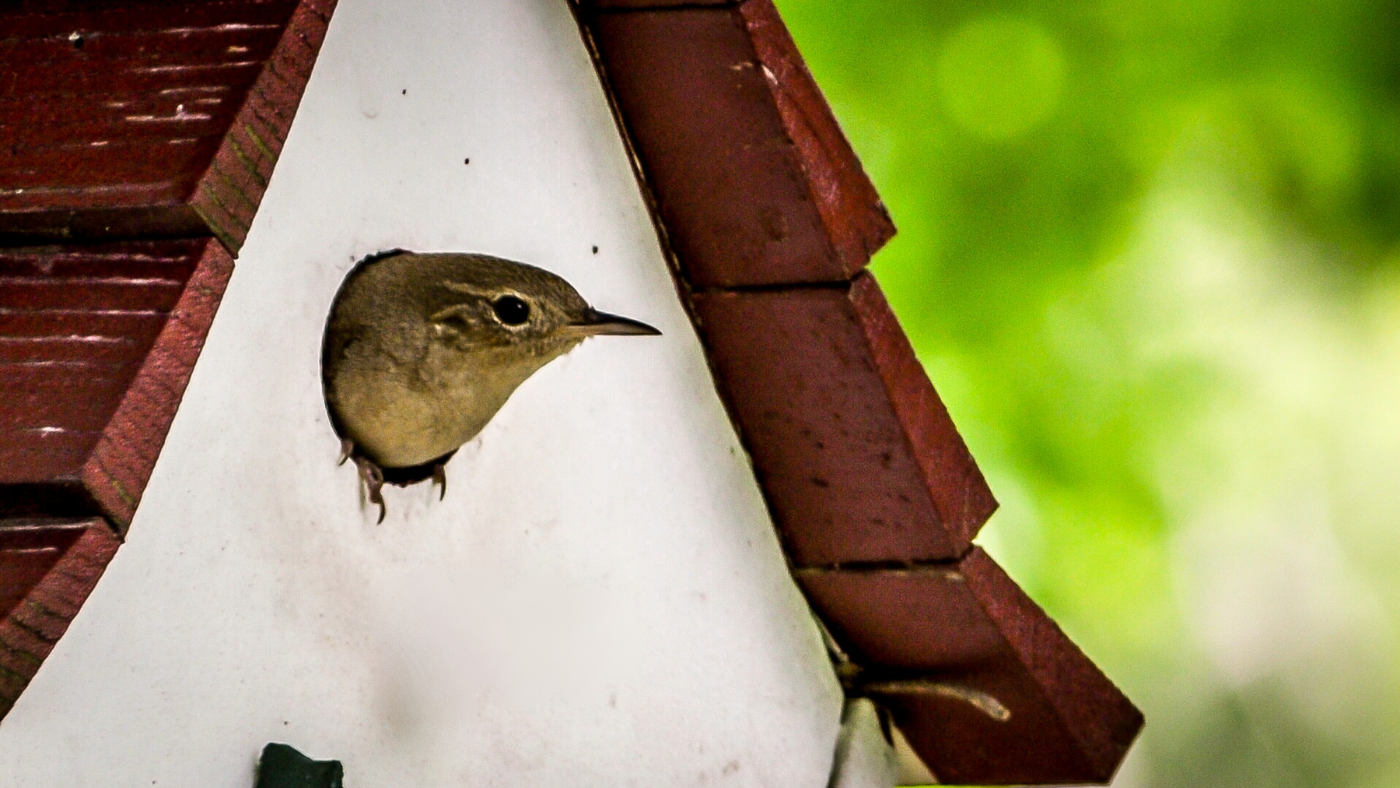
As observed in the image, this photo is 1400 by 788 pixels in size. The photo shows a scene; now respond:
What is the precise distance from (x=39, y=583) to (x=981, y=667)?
4.89ft

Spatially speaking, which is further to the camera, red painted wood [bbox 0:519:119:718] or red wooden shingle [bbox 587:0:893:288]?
red wooden shingle [bbox 587:0:893:288]

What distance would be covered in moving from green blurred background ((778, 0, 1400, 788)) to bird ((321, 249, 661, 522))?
1.99m

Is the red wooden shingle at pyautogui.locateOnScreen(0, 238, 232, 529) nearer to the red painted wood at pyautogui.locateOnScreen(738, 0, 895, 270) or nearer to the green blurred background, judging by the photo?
the red painted wood at pyautogui.locateOnScreen(738, 0, 895, 270)

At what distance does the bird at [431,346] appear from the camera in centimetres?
179

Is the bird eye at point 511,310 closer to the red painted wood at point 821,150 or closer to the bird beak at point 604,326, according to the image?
the bird beak at point 604,326

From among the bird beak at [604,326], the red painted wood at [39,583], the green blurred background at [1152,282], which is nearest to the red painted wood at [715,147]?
the bird beak at [604,326]

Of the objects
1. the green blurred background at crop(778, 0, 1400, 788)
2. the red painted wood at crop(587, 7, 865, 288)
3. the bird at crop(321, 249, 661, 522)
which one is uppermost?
the red painted wood at crop(587, 7, 865, 288)

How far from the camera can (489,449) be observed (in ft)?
6.63

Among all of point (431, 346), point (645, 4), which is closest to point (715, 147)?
point (645, 4)

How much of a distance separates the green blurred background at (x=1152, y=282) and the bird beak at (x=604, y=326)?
1.96 m

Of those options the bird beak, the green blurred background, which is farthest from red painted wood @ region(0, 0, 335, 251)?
the green blurred background

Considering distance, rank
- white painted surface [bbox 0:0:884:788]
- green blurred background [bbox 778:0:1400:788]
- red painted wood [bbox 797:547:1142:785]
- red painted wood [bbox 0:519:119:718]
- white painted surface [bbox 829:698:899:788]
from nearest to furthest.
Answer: red painted wood [bbox 0:519:119:718]
white painted surface [bbox 0:0:884:788]
red painted wood [bbox 797:547:1142:785]
white painted surface [bbox 829:698:899:788]
green blurred background [bbox 778:0:1400:788]

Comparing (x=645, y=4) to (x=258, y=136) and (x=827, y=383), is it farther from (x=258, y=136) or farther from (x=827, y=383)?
(x=258, y=136)

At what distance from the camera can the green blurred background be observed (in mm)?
3855
